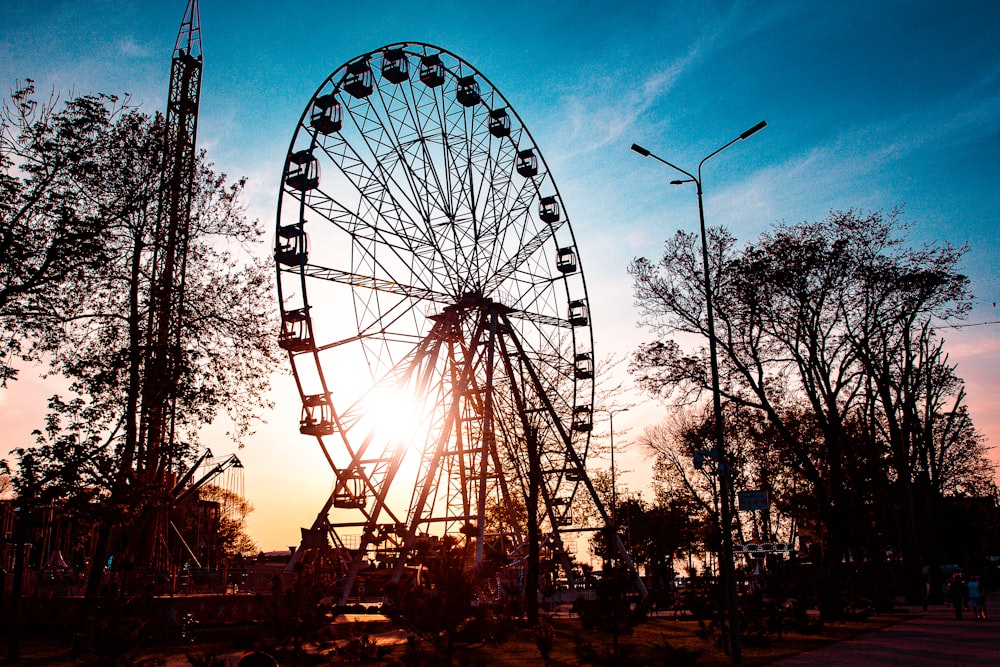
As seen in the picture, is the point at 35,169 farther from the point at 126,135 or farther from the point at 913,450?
the point at 913,450

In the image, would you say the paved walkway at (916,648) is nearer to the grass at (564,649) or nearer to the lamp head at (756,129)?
the grass at (564,649)

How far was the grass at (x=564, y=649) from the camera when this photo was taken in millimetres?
15648

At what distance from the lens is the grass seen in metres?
15.6

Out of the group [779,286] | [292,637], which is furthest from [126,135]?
[779,286]

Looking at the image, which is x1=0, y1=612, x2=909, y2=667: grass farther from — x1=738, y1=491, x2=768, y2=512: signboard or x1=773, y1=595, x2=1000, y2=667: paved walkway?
x1=738, y1=491, x2=768, y2=512: signboard

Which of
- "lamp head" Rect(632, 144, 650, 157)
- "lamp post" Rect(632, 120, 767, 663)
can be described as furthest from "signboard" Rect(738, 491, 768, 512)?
"lamp head" Rect(632, 144, 650, 157)

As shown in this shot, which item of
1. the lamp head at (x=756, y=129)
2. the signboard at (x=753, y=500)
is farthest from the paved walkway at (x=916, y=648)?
the lamp head at (x=756, y=129)

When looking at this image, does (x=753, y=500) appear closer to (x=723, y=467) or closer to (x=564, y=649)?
(x=723, y=467)

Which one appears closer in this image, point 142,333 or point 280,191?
point 142,333

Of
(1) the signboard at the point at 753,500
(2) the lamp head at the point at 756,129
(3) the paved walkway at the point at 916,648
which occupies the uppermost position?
(2) the lamp head at the point at 756,129

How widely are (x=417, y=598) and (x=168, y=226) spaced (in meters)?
19.1

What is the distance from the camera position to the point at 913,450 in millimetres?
40594

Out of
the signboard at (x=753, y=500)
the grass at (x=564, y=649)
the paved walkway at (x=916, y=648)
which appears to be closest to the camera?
the grass at (x=564, y=649)

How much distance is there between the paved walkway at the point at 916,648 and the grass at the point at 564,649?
2.40 ft
